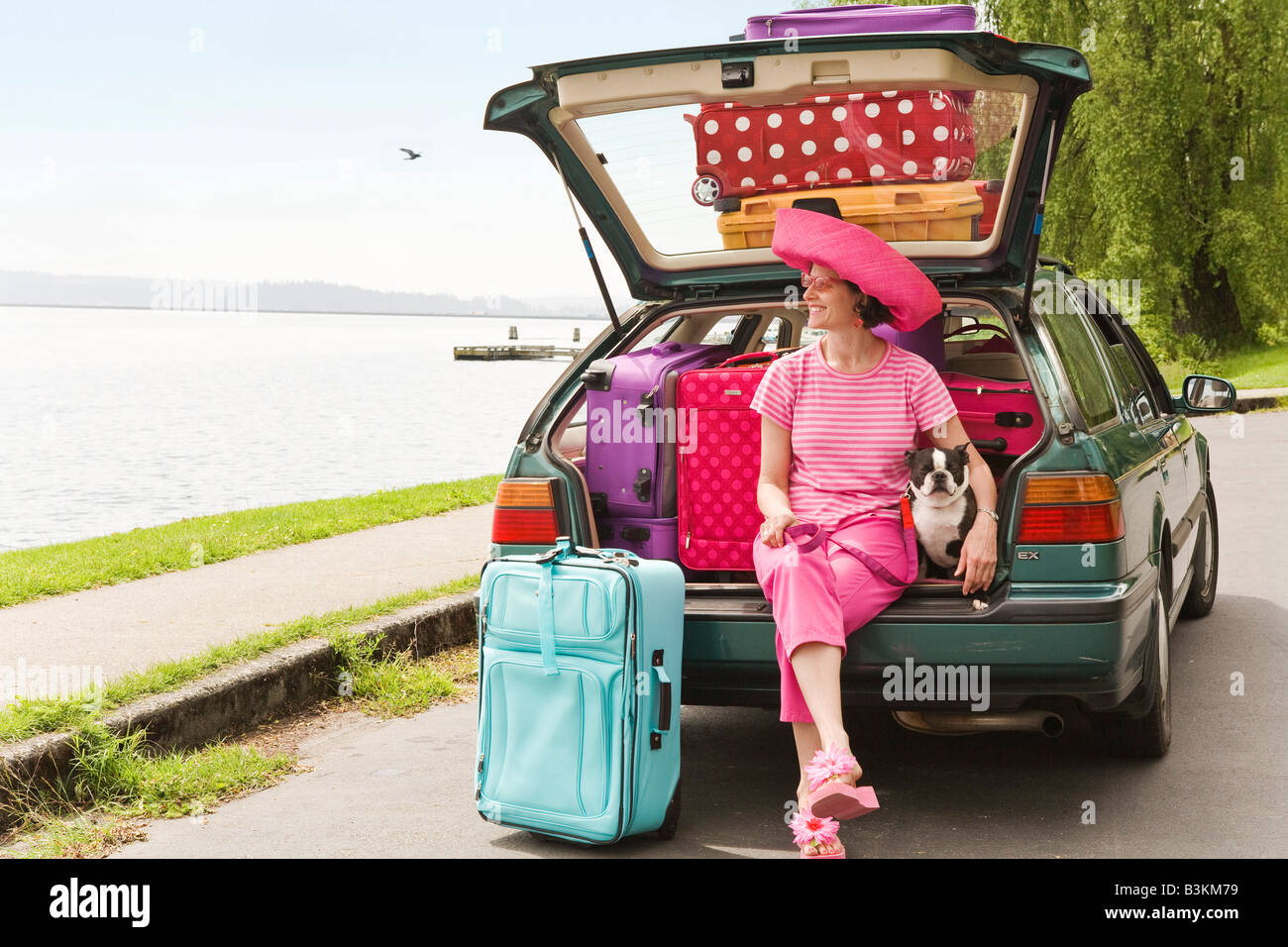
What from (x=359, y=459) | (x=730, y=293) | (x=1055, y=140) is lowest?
(x=359, y=459)

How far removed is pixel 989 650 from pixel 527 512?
155 cm

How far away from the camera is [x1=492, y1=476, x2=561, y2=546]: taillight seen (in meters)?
4.53

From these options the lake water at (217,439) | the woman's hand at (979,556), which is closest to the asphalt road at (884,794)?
the woman's hand at (979,556)

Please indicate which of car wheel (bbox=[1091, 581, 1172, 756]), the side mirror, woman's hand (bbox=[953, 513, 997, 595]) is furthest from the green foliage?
woman's hand (bbox=[953, 513, 997, 595])

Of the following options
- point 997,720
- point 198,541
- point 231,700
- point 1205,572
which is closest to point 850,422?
point 997,720

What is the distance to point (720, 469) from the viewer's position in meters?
4.59

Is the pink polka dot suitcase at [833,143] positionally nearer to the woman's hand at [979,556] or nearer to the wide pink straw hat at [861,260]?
the wide pink straw hat at [861,260]

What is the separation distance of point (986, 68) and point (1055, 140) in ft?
1.24

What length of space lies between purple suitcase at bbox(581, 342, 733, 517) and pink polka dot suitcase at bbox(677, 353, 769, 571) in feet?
0.31

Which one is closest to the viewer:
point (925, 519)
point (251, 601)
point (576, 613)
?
point (576, 613)

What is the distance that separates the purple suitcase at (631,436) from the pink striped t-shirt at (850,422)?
1.36 ft

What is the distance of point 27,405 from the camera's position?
1860 inches
